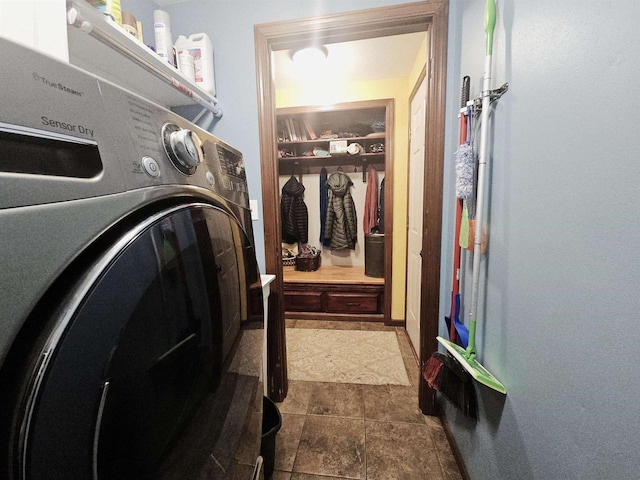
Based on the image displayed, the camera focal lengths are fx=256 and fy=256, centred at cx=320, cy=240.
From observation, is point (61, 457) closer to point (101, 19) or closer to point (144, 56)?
point (101, 19)

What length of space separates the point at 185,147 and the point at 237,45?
121 centimetres

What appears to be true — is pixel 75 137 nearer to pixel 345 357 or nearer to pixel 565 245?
pixel 565 245

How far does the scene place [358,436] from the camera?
124 centimetres

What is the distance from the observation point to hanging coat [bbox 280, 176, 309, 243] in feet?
9.55

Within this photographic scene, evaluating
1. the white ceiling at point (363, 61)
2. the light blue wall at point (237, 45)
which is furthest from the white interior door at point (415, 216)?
the light blue wall at point (237, 45)

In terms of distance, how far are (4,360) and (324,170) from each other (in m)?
2.79

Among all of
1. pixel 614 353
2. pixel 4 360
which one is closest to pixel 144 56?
pixel 4 360

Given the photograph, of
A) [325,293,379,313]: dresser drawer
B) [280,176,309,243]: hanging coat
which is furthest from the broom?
[280,176,309,243]: hanging coat

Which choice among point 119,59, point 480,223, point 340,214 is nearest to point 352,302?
point 340,214

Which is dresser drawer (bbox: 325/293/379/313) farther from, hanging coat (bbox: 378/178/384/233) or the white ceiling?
the white ceiling

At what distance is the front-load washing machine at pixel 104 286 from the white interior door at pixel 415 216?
1512mm

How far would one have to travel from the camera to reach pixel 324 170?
2.85 metres

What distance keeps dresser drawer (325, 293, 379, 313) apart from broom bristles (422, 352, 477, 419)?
4.44 ft

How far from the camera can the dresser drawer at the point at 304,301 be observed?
2.52m
